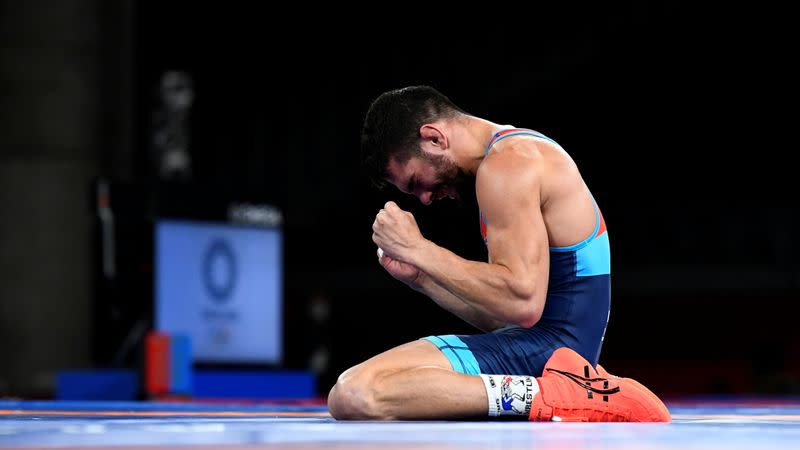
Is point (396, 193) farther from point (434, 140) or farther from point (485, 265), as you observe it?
point (485, 265)

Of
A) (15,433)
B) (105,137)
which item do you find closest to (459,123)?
(15,433)

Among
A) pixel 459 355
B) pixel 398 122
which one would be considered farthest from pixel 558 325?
pixel 398 122

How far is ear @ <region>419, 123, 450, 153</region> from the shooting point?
4.11 metres

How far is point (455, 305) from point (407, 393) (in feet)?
2.15

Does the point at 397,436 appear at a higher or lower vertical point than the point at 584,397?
higher

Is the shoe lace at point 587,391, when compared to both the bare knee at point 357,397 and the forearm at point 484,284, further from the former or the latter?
the bare knee at point 357,397

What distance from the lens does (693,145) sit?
1884 cm

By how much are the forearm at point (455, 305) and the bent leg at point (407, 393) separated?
0.34 metres

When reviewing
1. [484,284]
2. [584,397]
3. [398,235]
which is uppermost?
[398,235]

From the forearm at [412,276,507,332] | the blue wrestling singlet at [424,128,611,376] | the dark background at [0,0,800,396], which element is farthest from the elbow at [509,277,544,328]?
the dark background at [0,0,800,396]

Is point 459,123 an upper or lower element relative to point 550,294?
upper

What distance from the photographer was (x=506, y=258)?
377 centimetres

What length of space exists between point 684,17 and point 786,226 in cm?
376

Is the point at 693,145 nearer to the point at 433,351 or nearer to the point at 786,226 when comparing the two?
the point at 786,226
